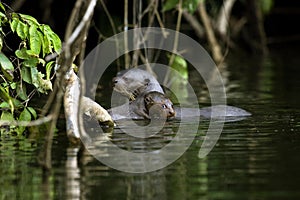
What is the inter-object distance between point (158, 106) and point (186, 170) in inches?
76.4

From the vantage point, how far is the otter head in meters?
6.46

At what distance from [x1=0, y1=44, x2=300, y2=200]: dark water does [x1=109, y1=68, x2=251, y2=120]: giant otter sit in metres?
0.24

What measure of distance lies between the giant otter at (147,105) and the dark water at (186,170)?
9.5 inches

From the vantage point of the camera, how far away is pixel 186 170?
4559 mm

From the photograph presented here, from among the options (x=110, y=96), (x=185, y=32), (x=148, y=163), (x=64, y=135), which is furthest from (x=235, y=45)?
(x=148, y=163)

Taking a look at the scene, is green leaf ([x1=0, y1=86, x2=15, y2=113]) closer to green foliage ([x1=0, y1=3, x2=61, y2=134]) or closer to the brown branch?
green foliage ([x1=0, y1=3, x2=61, y2=134])

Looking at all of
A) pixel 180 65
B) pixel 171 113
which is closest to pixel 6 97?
pixel 171 113

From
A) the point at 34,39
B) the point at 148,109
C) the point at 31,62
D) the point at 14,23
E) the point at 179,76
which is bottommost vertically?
the point at 148,109

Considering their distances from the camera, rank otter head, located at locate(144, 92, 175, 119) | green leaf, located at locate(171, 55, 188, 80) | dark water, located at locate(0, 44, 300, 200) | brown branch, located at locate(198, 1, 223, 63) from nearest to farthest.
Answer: dark water, located at locate(0, 44, 300, 200) → otter head, located at locate(144, 92, 175, 119) → green leaf, located at locate(171, 55, 188, 80) → brown branch, located at locate(198, 1, 223, 63)

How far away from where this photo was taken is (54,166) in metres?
4.66

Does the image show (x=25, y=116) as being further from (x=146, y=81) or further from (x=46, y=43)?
(x=146, y=81)

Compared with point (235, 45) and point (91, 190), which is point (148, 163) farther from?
point (235, 45)

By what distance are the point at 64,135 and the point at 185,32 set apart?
984cm

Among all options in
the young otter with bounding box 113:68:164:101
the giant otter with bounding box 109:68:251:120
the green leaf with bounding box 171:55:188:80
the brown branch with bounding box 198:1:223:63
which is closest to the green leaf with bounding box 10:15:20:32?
the giant otter with bounding box 109:68:251:120
